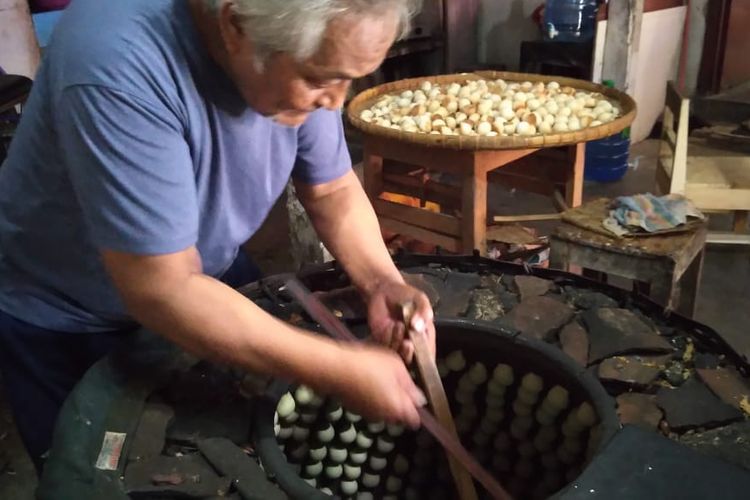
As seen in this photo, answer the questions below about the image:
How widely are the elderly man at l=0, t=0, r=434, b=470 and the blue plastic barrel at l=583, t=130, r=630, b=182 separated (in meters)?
3.10

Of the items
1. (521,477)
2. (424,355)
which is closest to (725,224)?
(521,477)

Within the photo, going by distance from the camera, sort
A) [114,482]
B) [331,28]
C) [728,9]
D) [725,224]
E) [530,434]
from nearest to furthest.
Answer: [331,28] < [114,482] < [530,434] < [725,224] < [728,9]

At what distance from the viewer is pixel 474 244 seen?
223 centimetres

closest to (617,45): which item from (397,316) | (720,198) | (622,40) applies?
(622,40)

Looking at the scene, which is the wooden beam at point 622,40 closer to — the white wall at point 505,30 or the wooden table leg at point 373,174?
the white wall at point 505,30

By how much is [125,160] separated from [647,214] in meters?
1.65

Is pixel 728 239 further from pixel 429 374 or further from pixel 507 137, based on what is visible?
pixel 429 374

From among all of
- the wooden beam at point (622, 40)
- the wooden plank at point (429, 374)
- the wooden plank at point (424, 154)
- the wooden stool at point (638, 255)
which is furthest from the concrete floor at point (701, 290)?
the wooden plank at point (429, 374)

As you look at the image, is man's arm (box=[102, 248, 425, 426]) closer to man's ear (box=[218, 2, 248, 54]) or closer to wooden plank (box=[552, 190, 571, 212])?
man's ear (box=[218, 2, 248, 54])

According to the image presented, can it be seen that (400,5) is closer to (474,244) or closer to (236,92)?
(236,92)

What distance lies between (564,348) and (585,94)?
5.35 ft

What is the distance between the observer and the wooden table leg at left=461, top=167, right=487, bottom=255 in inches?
82.7

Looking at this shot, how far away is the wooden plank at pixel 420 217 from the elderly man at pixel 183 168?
1.22 meters

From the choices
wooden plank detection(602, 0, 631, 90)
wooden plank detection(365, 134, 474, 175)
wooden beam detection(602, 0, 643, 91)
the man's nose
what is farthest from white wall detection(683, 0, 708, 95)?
the man's nose
